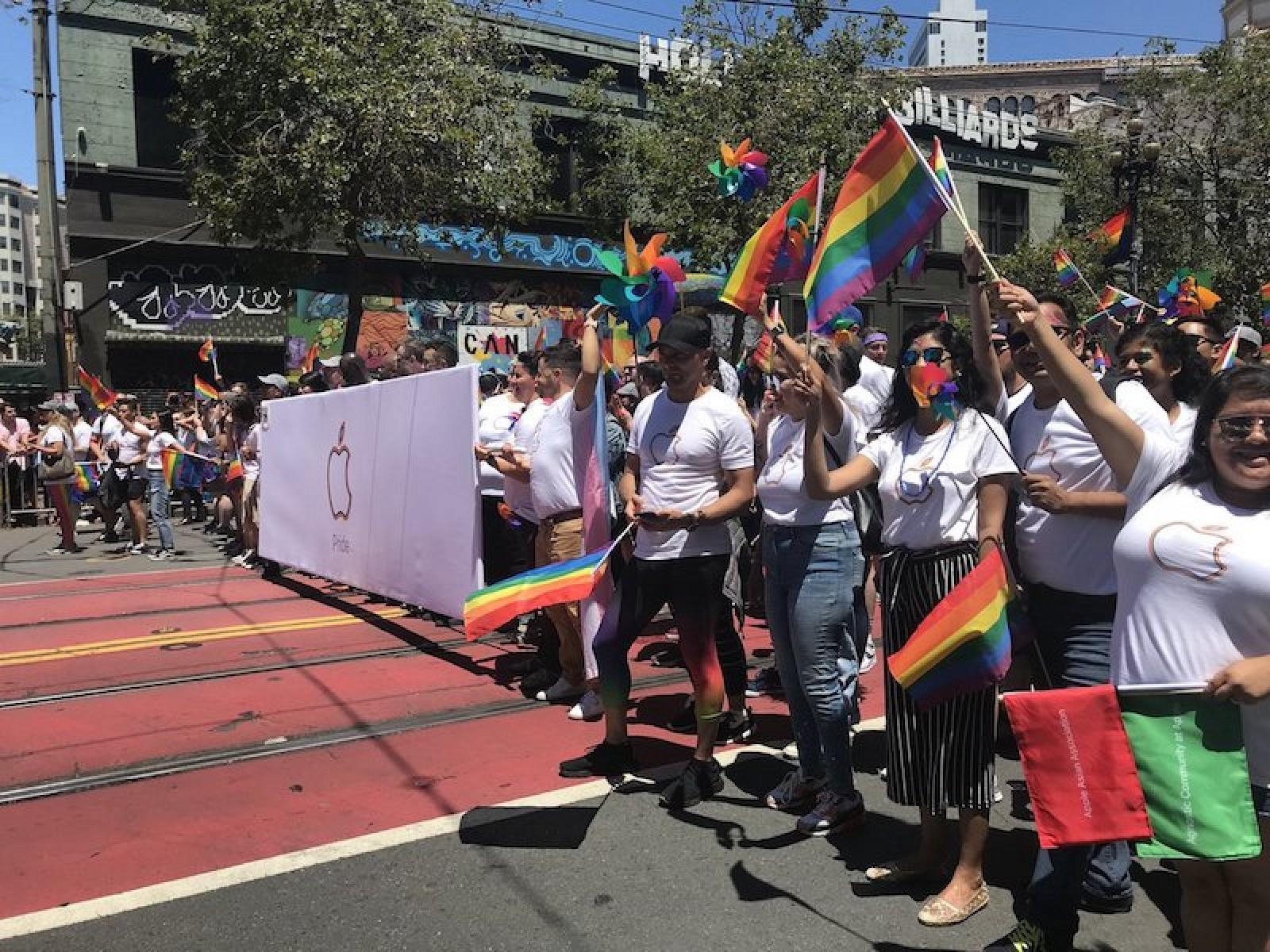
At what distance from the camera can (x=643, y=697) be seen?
238 inches

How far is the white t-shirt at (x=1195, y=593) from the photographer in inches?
89.2

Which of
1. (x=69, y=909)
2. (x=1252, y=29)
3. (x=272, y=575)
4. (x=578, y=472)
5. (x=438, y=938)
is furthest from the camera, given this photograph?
(x=1252, y=29)

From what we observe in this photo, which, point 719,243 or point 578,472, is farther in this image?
point 719,243

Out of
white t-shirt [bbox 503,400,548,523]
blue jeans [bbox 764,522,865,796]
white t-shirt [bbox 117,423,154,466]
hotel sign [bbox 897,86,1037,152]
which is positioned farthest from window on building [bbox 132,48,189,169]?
blue jeans [bbox 764,522,865,796]

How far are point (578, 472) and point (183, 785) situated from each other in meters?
2.43

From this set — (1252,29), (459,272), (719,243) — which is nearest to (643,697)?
(719,243)

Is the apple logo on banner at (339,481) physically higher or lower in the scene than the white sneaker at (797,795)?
higher

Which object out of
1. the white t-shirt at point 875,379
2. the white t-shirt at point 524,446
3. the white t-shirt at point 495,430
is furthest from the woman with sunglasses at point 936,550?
the white t-shirt at point 495,430

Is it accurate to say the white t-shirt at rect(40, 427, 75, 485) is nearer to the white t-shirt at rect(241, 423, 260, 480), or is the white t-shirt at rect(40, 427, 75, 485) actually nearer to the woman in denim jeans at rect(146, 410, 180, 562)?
the woman in denim jeans at rect(146, 410, 180, 562)

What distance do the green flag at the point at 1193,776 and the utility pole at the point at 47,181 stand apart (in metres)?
20.3

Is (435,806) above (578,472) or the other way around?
the other way around

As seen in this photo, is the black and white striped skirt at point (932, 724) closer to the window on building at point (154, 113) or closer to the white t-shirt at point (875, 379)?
the white t-shirt at point (875, 379)

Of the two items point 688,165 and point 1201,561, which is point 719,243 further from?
point 1201,561

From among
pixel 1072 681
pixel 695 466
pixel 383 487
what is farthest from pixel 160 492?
pixel 1072 681
